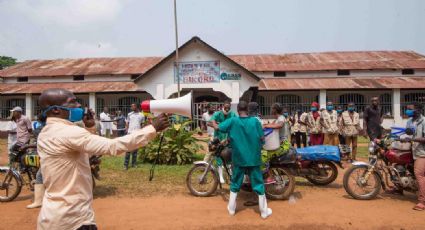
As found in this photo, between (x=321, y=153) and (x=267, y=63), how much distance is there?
1648 cm

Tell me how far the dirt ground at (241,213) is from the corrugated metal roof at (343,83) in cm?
1314

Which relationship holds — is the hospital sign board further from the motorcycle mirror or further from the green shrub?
the motorcycle mirror

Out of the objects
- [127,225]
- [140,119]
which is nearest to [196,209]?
[127,225]

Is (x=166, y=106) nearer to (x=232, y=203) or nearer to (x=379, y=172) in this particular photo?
(x=232, y=203)

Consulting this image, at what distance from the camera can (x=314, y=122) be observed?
9.33 meters

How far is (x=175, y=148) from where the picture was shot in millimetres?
8930

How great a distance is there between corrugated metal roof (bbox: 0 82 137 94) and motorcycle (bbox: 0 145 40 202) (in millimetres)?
12998

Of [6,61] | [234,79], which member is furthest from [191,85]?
[6,61]

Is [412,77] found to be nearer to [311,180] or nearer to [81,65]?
[311,180]

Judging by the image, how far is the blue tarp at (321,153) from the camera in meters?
6.07

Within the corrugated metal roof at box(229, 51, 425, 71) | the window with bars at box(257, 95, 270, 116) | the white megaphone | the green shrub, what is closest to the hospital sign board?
the window with bars at box(257, 95, 270, 116)

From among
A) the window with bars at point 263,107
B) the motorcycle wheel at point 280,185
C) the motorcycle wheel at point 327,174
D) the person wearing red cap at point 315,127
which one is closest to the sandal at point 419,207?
the motorcycle wheel at point 327,174

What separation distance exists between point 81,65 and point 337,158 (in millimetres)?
20775

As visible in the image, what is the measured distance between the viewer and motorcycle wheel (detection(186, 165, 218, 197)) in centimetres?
571
